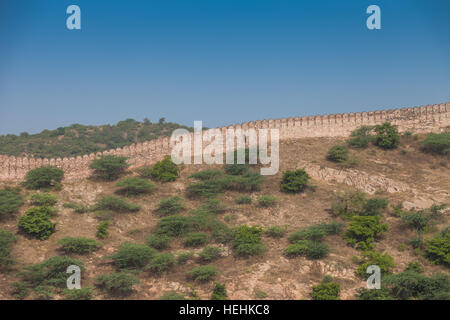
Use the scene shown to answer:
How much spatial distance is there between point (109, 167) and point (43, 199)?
4138mm

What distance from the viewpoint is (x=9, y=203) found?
21.9 metres

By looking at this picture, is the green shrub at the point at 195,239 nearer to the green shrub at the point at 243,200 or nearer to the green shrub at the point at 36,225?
the green shrub at the point at 243,200

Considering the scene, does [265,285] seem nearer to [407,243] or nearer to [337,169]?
[407,243]

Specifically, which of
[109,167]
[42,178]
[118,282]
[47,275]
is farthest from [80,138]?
[118,282]

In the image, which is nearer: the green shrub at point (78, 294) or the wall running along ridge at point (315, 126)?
the green shrub at point (78, 294)

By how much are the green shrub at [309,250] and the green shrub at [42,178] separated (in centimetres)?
1230

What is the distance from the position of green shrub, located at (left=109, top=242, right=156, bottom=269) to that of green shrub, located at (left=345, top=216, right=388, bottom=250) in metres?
7.58

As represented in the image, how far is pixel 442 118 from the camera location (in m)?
27.9

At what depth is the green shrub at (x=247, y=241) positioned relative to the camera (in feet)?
61.7

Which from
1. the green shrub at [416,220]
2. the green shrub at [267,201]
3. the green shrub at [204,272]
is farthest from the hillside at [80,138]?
the green shrub at [416,220]

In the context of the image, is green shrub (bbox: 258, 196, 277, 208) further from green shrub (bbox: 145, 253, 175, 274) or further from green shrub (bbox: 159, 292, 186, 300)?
green shrub (bbox: 159, 292, 186, 300)

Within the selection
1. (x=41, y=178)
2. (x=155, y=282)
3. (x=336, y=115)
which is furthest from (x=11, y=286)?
(x=336, y=115)

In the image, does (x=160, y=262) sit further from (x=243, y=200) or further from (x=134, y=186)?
(x=134, y=186)

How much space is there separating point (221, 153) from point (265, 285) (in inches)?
456
